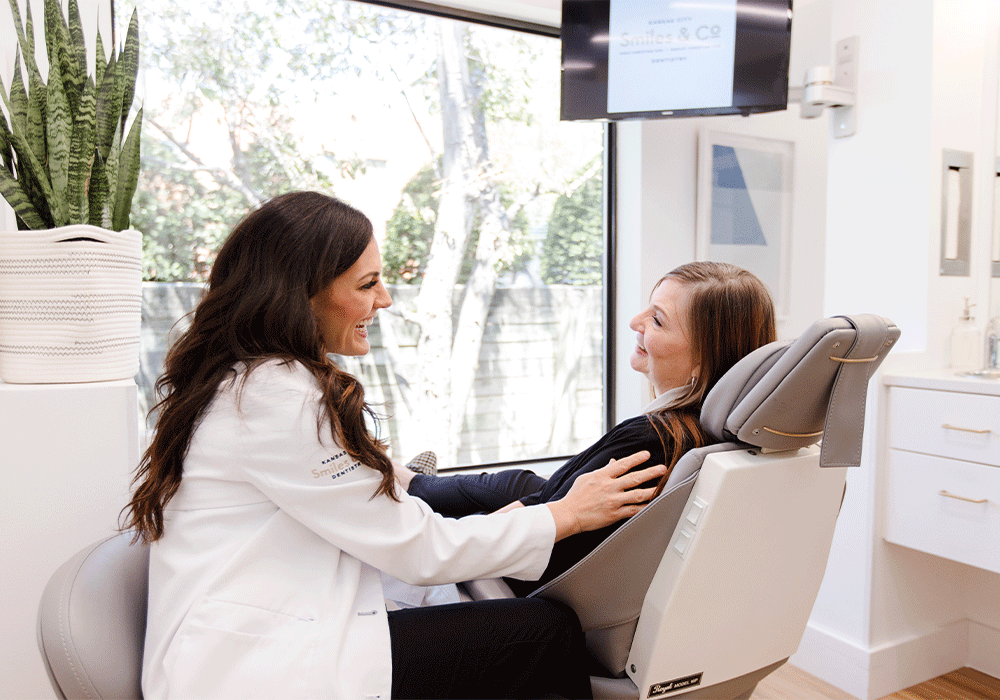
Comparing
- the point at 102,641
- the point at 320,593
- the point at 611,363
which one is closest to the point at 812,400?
the point at 320,593

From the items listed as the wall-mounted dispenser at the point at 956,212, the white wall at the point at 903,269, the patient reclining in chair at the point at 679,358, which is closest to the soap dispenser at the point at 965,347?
the white wall at the point at 903,269

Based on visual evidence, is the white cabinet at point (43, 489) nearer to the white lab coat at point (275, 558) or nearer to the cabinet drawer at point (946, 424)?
the white lab coat at point (275, 558)

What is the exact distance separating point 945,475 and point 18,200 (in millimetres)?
2450

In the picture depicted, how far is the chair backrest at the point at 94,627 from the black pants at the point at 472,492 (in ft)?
2.42

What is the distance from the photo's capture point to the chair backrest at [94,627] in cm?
98

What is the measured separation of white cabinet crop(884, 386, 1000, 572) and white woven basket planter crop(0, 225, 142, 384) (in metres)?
2.17

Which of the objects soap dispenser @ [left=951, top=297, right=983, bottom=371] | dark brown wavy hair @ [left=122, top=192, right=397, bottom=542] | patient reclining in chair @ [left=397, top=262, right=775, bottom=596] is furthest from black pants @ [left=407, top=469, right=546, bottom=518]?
soap dispenser @ [left=951, top=297, right=983, bottom=371]

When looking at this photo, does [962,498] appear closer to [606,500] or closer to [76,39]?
[606,500]

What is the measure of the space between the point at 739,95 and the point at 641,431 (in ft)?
4.86

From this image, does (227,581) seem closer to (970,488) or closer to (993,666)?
(970,488)

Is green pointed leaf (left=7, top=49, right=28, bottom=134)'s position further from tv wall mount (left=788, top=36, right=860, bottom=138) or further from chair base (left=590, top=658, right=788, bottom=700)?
tv wall mount (left=788, top=36, right=860, bottom=138)

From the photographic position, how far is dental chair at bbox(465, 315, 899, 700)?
1.10 m

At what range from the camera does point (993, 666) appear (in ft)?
7.81

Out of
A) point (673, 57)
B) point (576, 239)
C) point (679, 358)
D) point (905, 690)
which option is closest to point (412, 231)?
point (576, 239)
